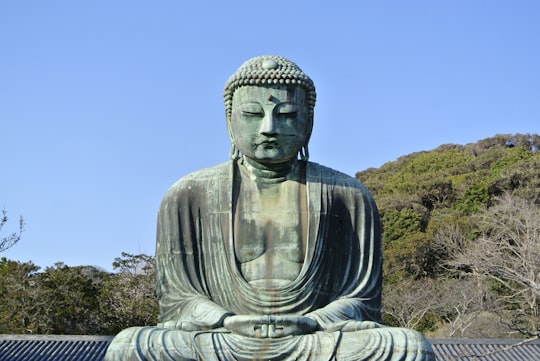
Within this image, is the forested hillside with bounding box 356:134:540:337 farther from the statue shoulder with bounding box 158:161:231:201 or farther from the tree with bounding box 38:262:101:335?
the statue shoulder with bounding box 158:161:231:201

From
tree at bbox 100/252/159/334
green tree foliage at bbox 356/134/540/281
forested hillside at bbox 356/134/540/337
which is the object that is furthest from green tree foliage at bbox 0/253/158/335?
green tree foliage at bbox 356/134/540/281

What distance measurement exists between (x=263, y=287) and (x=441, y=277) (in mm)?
32127

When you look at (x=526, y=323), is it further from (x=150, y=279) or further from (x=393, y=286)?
(x=150, y=279)

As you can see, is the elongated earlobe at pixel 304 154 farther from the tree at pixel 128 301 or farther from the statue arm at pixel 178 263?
the tree at pixel 128 301

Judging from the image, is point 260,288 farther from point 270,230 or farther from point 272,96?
point 272,96

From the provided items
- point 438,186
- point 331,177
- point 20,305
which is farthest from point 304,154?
point 438,186

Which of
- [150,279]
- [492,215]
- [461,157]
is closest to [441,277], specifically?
[492,215]

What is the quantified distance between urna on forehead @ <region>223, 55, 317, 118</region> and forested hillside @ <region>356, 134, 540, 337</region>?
13.7 m

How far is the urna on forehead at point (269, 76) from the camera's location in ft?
28.4

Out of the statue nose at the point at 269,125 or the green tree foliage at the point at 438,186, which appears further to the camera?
the green tree foliage at the point at 438,186

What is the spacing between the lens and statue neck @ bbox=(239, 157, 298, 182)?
28.9ft

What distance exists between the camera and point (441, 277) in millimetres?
39688

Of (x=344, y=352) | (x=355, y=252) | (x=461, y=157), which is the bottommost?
(x=344, y=352)

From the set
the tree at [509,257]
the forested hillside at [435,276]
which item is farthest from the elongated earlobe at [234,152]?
the tree at [509,257]
